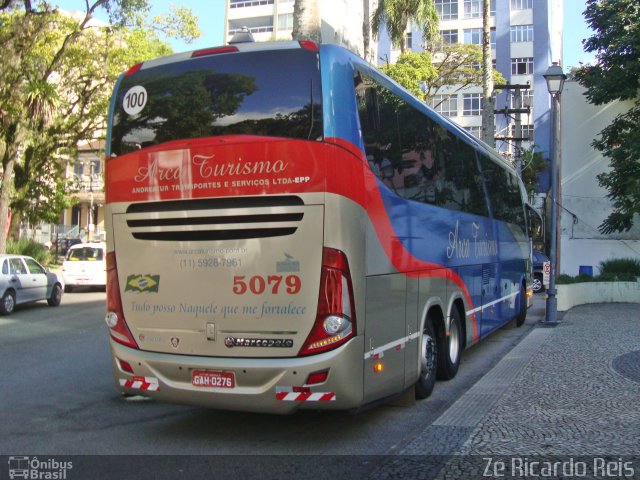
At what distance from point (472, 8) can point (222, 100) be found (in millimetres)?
54577

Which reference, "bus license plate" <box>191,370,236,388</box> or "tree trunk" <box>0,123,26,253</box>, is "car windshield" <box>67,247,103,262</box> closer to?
"tree trunk" <box>0,123,26,253</box>

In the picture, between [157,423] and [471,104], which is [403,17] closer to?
[471,104]

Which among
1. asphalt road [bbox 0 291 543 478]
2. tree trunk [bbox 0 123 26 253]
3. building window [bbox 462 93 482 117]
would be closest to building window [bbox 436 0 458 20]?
building window [bbox 462 93 482 117]

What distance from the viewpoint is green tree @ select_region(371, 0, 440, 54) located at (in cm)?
3222

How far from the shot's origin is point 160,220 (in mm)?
6086

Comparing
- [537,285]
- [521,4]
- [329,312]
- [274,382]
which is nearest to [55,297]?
[274,382]

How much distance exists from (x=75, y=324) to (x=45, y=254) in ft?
45.3

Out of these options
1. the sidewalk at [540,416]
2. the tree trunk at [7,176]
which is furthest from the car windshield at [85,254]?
the sidewalk at [540,416]

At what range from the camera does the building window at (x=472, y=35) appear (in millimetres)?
54812

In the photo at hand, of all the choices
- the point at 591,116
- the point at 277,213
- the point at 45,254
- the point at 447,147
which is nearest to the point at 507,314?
the point at 447,147

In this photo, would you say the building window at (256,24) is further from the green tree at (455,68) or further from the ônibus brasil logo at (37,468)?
the ônibus brasil logo at (37,468)

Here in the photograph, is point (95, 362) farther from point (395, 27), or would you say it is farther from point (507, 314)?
point (395, 27)

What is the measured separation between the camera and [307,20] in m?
15.4

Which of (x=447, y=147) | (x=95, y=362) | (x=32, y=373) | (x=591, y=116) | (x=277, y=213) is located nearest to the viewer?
(x=277, y=213)
